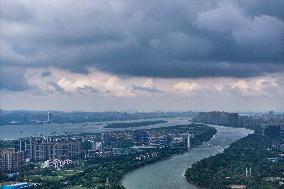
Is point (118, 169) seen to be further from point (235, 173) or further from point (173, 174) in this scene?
point (235, 173)

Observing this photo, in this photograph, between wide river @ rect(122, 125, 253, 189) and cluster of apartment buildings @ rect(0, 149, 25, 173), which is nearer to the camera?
wide river @ rect(122, 125, 253, 189)

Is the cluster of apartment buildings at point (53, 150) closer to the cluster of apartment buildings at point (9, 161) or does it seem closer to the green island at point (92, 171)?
the green island at point (92, 171)

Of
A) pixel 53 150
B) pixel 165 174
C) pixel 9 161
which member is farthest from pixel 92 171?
pixel 53 150

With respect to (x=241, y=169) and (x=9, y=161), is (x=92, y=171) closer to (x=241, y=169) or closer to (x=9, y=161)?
(x=9, y=161)

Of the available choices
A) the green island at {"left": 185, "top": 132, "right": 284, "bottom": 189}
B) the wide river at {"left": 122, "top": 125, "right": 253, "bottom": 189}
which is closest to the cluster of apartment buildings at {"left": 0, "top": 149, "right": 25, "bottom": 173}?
the wide river at {"left": 122, "top": 125, "right": 253, "bottom": 189}

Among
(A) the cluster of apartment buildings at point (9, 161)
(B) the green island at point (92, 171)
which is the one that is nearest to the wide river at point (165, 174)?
(B) the green island at point (92, 171)

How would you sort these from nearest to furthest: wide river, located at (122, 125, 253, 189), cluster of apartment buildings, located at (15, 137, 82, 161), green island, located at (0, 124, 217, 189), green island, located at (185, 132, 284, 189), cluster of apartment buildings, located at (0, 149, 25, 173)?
wide river, located at (122, 125, 253, 189) → green island, located at (185, 132, 284, 189) → green island, located at (0, 124, 217, 189) → cluster of apartment buildings, located at (0, 149, 25, 173) → cluster of apartment buildings, located at (15, 137, 82, 161)

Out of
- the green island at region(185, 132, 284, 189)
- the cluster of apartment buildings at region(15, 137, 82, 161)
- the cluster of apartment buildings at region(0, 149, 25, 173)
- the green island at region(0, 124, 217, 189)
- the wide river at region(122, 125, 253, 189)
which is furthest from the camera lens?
the cluster of apartment buildings at region(15, 137, 82, 161)

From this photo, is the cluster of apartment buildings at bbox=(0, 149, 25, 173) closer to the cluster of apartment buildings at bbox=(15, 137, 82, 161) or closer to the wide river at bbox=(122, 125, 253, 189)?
the cluster of apartment buildings at bbox=(15, 137, 82, 161)

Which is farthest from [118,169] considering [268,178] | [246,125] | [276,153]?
[246,125]

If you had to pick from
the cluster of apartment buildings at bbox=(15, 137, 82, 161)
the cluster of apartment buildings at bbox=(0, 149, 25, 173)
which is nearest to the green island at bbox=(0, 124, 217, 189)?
the cluster of apartment buildings at bbox=(0, 149, 25, 173)
